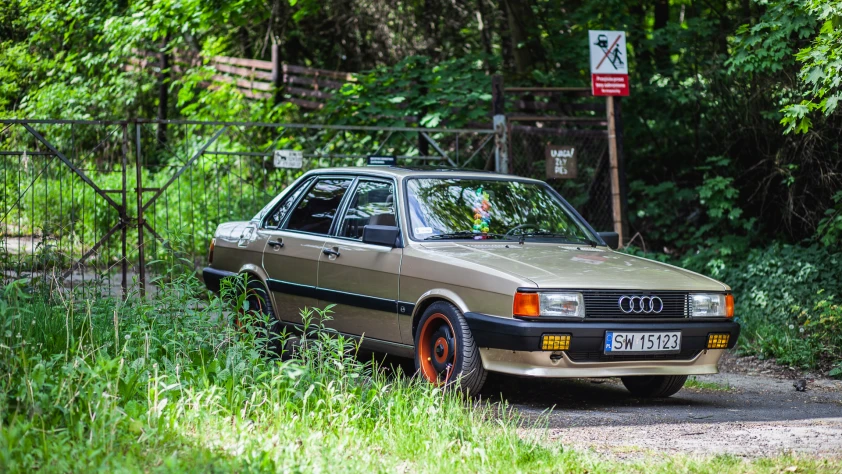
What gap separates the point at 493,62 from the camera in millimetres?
15031

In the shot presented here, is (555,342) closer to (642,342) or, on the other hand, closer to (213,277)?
(642,342)

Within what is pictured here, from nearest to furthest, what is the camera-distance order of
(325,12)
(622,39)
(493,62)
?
(622,39)
(493,62)
(325,12)

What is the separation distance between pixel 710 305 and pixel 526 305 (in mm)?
1387

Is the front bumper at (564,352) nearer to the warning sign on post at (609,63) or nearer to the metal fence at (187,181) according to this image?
the warning sign on post at (609,63)

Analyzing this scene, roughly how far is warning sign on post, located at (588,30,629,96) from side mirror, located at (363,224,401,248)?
14.4 feet

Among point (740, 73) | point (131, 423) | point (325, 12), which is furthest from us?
point (325, 12)

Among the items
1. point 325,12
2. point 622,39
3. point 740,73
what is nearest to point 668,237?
point 740,73

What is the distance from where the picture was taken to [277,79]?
54.8 ft

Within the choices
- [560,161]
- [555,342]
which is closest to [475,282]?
[555,342]

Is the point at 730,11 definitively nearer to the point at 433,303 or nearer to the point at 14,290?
the point at 433,303

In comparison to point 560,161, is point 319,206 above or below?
below

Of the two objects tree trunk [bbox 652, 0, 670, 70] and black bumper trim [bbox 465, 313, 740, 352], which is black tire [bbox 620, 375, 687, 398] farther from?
tree trunk [bbox 652, 0, 670, 70]

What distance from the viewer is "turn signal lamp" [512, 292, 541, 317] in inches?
228

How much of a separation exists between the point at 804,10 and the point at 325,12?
11.3 metres
